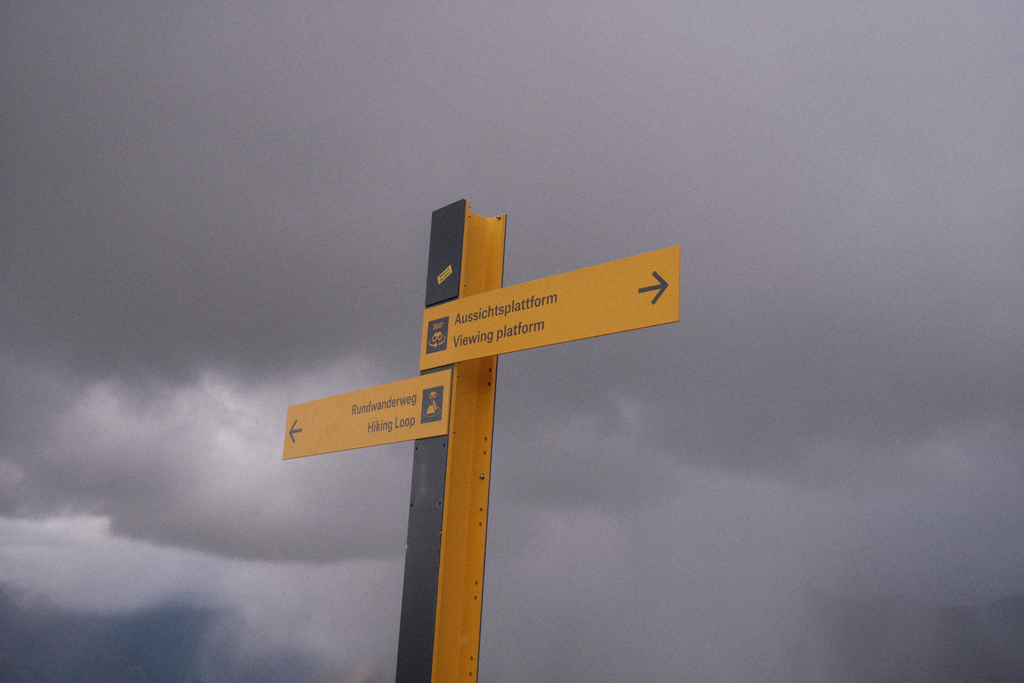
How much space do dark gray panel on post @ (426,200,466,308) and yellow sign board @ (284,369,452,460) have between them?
0.66 metres

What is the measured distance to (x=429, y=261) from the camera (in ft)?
18.8

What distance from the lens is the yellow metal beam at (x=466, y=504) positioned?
4.77 metres

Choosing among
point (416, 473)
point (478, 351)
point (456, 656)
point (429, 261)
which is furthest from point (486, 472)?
point (429, 261)

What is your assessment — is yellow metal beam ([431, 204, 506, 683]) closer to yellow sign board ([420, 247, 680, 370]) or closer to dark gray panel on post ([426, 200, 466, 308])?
dark gray panel on post ([426, 200, 466, 308])

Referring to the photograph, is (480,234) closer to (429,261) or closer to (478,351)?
(429,261)

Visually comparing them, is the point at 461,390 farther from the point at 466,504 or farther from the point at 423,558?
the point at 423,558

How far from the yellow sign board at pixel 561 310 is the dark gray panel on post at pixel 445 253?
16cm

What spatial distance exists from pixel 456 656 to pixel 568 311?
237 centimetres

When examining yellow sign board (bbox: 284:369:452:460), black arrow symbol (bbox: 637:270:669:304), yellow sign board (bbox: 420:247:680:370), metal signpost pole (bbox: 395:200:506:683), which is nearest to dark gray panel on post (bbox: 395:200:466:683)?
metal signpost pole (bbox: 395:200:506:683)

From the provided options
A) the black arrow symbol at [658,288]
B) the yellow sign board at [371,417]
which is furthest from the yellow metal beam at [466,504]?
the black arrow symbol at [658,288]

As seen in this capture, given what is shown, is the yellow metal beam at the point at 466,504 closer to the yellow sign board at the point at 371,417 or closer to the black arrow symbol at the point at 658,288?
the yellow sign board at the point at 371,417

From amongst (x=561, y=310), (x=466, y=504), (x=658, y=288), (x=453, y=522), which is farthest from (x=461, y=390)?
(x=658, y=288)

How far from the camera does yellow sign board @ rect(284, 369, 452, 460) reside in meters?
→ 5.20

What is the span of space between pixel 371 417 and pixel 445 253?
4.58 feet
